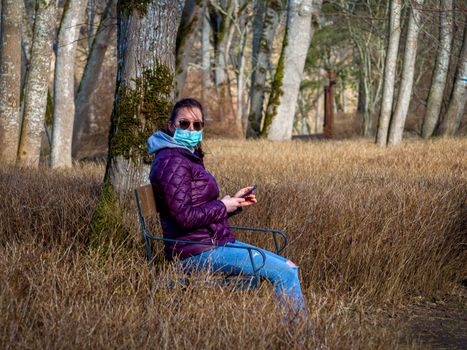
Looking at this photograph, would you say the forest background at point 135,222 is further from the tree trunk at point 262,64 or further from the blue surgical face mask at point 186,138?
the tree trunk at point 262,64

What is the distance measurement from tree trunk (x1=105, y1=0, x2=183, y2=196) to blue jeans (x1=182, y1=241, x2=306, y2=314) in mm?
1987

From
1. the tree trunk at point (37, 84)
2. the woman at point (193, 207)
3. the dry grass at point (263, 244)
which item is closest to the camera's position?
the dry grass at point (263, 244)

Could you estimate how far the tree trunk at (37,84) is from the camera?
43.0 feet

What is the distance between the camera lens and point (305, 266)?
6.82 m

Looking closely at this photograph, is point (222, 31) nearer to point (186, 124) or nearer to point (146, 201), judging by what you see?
point (186, 124)

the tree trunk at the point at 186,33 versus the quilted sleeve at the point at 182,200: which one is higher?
the tree trunk at the point at 186,33

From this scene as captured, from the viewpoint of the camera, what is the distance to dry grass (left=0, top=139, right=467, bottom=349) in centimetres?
436

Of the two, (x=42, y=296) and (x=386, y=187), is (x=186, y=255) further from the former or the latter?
(x=386, y=187)

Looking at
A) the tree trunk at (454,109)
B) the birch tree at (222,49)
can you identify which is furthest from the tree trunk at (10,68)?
the birch tree at (222,49)

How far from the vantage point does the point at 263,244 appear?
6.92 meters

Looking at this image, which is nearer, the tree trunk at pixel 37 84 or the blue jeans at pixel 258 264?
the blue jeans at pixel 258 264

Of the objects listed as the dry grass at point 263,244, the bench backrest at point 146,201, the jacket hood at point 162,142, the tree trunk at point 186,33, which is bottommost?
the dry grass at point 263,244

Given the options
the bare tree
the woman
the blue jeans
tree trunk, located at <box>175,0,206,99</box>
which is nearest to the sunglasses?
the woman

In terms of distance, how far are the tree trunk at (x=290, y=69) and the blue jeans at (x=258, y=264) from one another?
1457 cm
